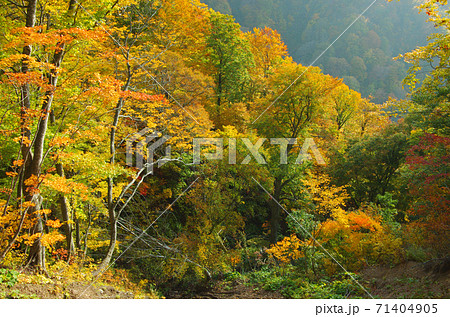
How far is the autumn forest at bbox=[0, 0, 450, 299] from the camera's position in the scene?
5.82 metres

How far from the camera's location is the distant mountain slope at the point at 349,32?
34531 mm

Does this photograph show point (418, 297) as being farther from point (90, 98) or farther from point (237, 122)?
point (237, 122)

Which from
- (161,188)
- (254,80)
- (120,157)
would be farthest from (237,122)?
(120,157)

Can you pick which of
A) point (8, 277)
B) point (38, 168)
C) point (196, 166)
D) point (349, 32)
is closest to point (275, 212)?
point (196, 166)

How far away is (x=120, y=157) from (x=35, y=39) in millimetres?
7529

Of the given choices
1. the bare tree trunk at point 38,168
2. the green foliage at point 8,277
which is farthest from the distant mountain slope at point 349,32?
the green foliage at point 8,277

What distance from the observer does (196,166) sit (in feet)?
39.4

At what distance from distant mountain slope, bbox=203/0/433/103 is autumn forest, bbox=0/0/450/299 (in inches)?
575

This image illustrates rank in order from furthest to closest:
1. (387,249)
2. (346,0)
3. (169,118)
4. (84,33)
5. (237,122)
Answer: (346,0) < (237,122) < (169,118) < (387,249) < (84,33)

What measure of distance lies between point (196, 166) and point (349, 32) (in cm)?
3606

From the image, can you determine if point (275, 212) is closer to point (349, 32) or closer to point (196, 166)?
point (196, 166)

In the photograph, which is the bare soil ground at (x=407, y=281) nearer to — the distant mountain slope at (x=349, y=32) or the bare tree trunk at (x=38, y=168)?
the bare tree trunk at (x=38, y=168)

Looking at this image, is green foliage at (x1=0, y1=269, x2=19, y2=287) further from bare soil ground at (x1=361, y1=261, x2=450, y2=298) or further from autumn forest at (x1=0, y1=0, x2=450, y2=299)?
bare soil ground at (x1=361, y1=261, x2=450, y2=298)

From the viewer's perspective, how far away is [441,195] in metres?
6.88
